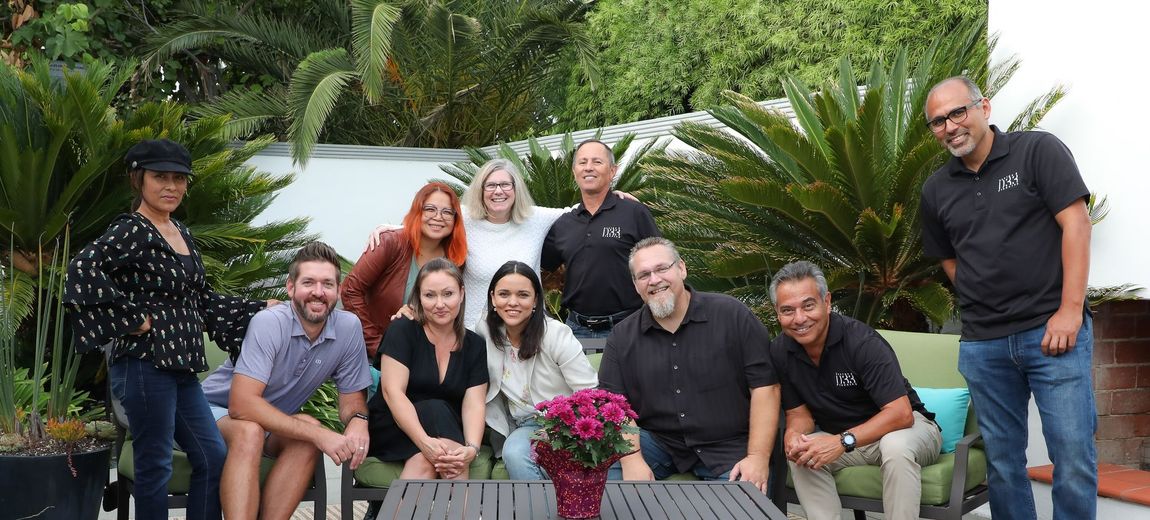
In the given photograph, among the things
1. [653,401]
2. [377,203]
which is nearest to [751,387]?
[653,401]

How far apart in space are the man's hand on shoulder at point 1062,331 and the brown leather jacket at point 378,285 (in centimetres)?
269

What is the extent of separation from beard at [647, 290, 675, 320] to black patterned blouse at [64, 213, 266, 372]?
1.77 metres

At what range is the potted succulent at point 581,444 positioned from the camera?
116 inches

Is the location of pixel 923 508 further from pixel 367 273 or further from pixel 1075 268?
pixel 367 273

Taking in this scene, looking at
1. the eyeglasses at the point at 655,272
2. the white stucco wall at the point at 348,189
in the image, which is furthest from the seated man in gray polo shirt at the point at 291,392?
the white stucco wall at the point at 348,189

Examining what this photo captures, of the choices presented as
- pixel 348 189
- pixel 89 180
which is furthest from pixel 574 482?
pixel 348 189

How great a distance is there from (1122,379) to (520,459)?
3055 millimetres

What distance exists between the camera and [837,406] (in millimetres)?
4059

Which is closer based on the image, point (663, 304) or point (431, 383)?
point (663, 304)

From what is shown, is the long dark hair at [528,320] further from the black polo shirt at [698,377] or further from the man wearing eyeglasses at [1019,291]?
the man wearing eyeglasses at [1019,291]

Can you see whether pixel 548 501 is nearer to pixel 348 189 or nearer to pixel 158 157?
pixel 158 157

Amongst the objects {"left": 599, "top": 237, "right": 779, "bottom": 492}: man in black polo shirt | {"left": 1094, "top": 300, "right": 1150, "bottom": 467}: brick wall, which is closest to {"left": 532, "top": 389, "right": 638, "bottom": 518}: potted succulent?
{"left": 599, "top": 237, "right": 779, "bottom": 492}: man in black polo shirt

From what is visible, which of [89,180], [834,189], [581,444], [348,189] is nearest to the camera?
[581,444]

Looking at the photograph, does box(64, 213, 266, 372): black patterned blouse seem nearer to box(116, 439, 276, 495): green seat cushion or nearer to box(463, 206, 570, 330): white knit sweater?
box(116, 439, 276, 495): green seat cushion
